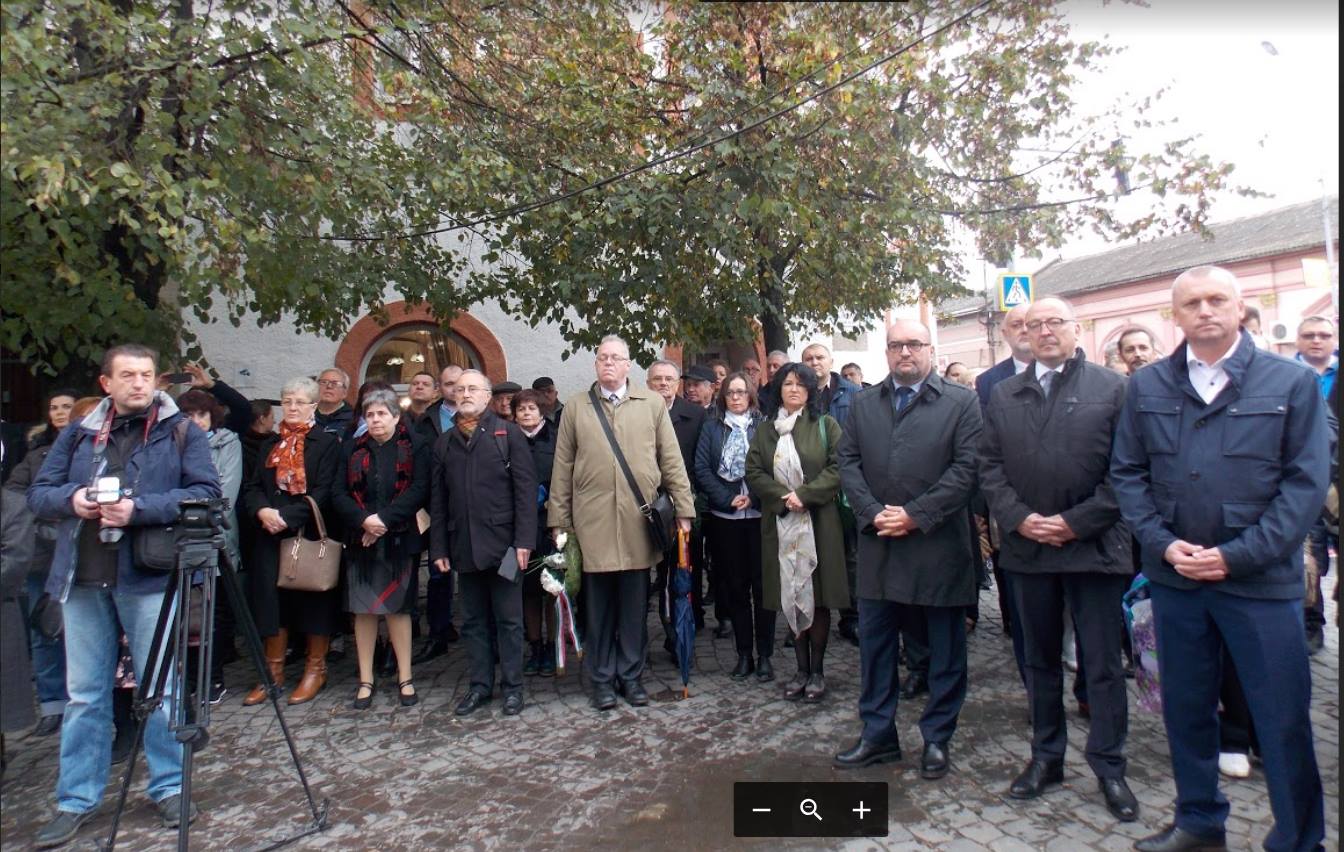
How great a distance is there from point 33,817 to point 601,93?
4.62m

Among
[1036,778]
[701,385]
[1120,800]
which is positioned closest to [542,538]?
[701,385]

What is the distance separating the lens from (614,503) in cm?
464

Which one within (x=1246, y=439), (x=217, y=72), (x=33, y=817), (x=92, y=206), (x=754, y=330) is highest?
(x=217, y=72)

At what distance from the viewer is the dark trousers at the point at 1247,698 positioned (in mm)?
2623

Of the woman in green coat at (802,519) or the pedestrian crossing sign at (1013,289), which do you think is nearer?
the woman in green coat at (802,519)

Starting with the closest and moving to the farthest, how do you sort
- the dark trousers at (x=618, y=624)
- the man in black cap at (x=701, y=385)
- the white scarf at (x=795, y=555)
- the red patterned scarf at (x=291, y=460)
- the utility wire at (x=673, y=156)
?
the utility wire at (x=673, y=156)
the white scarf at (x=795, y=555)
the dark trousers at (x=618, y=624)
the red patterned scarf at (x=291, y=460)
the man in black cap at (x=701, y=385)

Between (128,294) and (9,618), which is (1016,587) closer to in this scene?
(9,618)

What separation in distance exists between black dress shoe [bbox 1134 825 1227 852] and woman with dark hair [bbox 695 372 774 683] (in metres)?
2.31

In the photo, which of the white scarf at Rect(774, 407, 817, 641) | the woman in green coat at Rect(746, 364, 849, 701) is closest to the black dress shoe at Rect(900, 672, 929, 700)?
the woman in green coat at Rect(746, 364, 849, 701)

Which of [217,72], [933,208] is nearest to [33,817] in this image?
[217,72]

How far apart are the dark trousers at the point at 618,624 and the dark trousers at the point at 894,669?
142cm

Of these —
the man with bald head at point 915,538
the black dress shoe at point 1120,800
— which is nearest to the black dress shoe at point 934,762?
the man with bald head at point 915,538

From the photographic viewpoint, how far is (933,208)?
5.40 m

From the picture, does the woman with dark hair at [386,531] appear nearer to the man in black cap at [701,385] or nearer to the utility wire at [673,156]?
the utility wire at [673,156]
